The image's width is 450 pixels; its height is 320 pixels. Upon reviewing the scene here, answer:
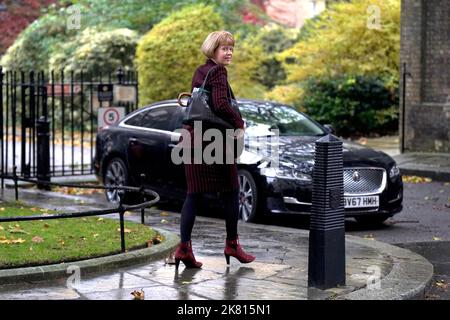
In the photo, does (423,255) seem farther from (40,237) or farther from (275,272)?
(40,237)

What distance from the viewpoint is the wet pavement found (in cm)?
706

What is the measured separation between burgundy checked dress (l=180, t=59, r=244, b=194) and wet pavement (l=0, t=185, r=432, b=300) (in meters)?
0.69

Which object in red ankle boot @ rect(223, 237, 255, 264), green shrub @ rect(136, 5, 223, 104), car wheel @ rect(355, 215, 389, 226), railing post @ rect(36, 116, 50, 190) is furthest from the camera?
green shrub @ rect(136, 5, 223, 104)

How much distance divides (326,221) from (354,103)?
55.2 ft

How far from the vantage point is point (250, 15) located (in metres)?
38.0

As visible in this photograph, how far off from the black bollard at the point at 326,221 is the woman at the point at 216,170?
84 centimetres

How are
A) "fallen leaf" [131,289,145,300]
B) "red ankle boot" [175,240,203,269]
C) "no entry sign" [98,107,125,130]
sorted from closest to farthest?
"fallen leaf" [131,289,145,300] < "red ankle boot" [175,240,203,269] < "no entry sign" [98,107,125,130]

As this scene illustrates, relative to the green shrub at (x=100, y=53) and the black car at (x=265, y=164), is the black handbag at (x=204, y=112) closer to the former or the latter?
the black car at (x=265, y=164)

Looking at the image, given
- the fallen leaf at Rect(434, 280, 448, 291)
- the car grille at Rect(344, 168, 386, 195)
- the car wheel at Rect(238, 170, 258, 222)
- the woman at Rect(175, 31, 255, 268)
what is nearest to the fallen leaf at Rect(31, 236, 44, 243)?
the woman at Rect(175, 31, 255, 268)

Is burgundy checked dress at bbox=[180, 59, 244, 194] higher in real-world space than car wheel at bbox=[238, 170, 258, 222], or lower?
higher

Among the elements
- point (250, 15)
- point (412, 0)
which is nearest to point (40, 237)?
point (412, 0)

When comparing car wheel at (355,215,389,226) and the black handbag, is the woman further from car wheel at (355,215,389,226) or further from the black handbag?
car wheel at (355,215,389,226)

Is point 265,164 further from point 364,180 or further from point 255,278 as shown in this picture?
point 255,278

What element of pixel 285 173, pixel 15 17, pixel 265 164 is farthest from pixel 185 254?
pixel 15 17
